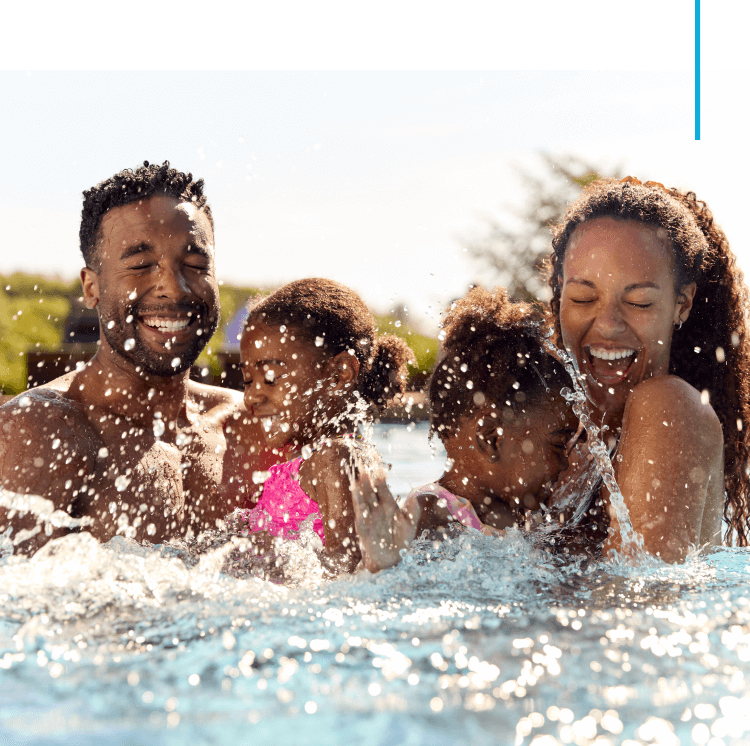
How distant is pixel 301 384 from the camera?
11.9ft

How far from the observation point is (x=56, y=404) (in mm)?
3352

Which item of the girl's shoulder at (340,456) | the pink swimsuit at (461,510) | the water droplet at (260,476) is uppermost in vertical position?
the girl's shoulder at (340,456)

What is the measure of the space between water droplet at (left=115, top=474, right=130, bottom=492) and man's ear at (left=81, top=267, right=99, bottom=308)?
2.71 feet

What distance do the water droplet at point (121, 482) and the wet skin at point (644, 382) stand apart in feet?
6.47

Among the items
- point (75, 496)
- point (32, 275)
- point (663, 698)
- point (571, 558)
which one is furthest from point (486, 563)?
point (32, 275)

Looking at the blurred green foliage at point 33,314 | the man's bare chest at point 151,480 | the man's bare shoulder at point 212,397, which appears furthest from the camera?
the blurred green foliage at point 33,314

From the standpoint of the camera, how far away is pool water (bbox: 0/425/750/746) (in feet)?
5.06

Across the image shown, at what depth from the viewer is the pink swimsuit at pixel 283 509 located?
11.7ft

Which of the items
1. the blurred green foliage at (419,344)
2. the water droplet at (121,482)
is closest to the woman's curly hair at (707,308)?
the water droplet at (121,482)

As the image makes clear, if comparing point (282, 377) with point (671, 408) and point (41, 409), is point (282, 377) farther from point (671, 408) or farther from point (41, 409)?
point (671, 408)

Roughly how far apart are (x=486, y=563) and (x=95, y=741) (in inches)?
64.6

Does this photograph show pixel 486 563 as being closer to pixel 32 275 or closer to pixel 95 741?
pixel 95 741

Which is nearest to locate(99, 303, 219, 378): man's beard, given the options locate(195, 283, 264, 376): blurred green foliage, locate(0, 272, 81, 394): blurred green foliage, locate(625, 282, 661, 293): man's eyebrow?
locate(625, 282, 661, 293): man's eyebrow

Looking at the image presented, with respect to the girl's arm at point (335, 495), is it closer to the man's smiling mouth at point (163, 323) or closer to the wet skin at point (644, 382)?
the man's smiling mouth at point (163, 323)
